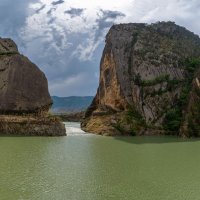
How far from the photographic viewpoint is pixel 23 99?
165 ft

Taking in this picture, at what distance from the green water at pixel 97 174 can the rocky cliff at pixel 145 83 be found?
23.9 metres

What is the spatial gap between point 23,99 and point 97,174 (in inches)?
1157

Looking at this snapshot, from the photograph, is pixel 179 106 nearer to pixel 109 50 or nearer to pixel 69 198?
pixel 109 50

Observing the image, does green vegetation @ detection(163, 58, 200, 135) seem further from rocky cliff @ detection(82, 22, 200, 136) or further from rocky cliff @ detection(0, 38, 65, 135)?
rocky cliff @ detection(0, 38, 65, 135)

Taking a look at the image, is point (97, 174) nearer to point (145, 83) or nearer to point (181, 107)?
point (181, 107)

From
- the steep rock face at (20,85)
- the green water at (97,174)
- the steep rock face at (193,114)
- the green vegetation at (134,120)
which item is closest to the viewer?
the green water at (97,174)

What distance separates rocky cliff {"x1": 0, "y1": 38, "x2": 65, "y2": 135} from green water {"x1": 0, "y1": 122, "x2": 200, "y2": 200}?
45.1 ft

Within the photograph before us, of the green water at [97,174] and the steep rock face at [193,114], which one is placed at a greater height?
the steep rock face at [193,114]

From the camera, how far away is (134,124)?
2271 inches

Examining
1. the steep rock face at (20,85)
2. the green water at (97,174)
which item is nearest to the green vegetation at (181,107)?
the steep rock face at (20,85)

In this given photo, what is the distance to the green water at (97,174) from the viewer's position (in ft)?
60.4

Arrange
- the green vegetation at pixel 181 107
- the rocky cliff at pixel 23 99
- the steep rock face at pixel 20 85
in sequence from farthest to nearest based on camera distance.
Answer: the green vegetation at pixel 181 107 < the steep rock face at pixel 20 85 < the rocky cliff at pixel 23 99

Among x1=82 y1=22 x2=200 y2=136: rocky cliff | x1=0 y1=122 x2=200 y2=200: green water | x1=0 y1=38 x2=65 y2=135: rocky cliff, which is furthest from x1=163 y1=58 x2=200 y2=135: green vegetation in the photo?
x1=0 y1=122 x2=200 y2=200: green water

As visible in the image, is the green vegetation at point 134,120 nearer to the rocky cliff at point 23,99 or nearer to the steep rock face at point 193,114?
the steep rock face at point 193,114
